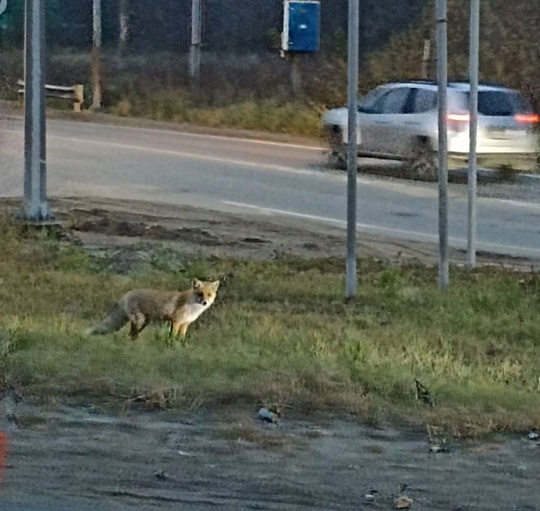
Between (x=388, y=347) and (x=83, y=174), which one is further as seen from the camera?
(x=83, y=174)

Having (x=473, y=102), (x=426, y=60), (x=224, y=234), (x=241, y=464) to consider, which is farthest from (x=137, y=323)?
(x=426, y=60)

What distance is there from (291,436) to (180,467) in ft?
2.31

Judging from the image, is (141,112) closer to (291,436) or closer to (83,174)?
(83,174)

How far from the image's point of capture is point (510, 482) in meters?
5.88

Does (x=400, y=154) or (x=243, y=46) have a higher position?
(x=243, y=46)

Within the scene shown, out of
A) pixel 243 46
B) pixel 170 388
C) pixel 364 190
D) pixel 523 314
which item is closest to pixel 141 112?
pixel 243 46

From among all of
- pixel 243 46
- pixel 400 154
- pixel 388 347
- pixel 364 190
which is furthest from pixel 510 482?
pixel 243 46

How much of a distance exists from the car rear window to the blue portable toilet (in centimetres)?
1061

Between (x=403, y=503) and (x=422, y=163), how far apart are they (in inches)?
770

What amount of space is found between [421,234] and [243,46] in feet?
109

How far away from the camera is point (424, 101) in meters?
25.5

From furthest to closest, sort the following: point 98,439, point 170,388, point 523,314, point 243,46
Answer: point 243,46 < point 523,314 < point 170,388 < point 98,439

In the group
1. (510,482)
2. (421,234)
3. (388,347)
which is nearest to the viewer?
(510,482)

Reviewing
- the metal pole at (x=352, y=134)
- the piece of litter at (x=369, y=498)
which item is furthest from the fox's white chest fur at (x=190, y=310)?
the piece of litter at (x=369, y=498)
